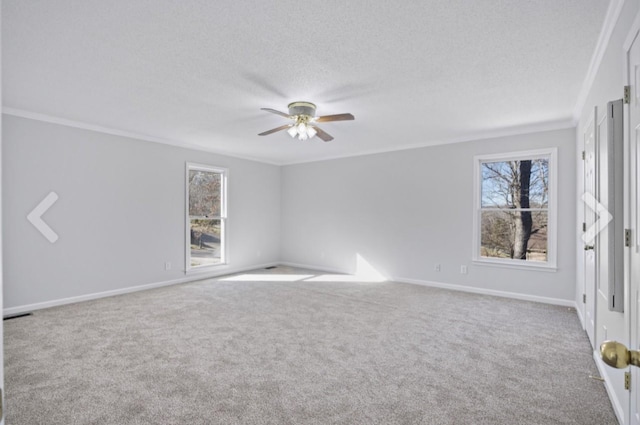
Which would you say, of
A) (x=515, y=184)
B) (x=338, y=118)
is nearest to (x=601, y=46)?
(x=338, y=118)

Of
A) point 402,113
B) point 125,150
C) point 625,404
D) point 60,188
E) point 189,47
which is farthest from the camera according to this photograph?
point 125,150

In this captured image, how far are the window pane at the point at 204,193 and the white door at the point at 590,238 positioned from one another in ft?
18.2

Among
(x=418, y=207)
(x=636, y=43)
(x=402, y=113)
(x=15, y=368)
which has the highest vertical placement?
(x=402, y=113)

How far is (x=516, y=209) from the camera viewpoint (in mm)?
5133

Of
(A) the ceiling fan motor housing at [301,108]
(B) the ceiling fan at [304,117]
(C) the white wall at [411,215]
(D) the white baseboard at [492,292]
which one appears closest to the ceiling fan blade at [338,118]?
(B) the ceiling fan at [304,117]

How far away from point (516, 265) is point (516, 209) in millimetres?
791

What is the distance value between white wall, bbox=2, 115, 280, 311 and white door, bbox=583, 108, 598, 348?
546cm

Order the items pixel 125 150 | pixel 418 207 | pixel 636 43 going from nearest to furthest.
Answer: pixel 636 43 < pixel 125 150 < pixel 418 207

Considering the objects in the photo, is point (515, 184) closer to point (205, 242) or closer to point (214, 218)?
point (214, 218)

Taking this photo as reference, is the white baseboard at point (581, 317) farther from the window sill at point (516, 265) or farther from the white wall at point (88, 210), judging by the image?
the white wall at point (88, 210)

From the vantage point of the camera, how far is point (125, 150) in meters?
5.24

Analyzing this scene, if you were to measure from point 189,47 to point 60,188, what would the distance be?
10.2ft

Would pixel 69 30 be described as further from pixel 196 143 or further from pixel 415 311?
pixel 415 311

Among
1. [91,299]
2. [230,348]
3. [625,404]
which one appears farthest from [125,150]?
[625,404]
